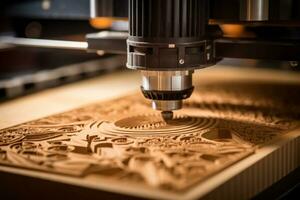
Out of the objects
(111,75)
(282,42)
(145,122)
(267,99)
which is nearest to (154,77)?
(145,122)

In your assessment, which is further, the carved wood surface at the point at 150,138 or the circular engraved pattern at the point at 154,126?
the circular engraved pattern at the point at 154,126

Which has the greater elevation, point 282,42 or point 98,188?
point 282,42

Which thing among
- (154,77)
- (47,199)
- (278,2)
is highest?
(278,2)

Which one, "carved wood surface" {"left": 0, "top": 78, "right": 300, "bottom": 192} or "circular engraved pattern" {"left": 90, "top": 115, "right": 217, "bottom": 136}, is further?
"circular engraved pattern" {"left": 90, "top": 115, "right": 217, "bottom": 136}

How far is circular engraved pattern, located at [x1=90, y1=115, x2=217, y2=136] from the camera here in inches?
34.1

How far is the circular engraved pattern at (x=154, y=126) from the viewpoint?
34.1 inches

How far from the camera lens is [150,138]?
832 millimetres

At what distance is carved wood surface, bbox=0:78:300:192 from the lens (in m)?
0.69

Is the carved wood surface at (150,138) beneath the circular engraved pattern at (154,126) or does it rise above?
beneath

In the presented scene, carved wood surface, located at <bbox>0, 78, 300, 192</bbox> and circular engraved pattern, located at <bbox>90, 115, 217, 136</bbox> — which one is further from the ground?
circular engraved pattern, located at <bbox>90, 115, 217, 136</bbox>

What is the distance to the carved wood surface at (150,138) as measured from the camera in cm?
69

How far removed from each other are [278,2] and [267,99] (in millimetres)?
302

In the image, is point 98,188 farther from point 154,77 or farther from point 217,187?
point 154,77

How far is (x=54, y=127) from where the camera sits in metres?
0.91
